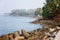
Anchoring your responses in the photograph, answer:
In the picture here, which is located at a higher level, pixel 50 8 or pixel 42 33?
pixel 50 8

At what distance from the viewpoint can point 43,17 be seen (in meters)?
3.69

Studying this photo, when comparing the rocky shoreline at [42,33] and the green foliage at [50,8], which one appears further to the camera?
the green foliage at [50,8]

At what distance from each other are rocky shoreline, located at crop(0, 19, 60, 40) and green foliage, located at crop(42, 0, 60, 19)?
14 centimetres

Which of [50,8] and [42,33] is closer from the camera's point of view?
[42,33]

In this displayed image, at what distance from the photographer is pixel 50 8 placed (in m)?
3.74

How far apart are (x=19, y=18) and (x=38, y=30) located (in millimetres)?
489

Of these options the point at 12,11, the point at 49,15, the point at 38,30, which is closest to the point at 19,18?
the point at 12,11

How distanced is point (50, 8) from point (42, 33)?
24.4 inches

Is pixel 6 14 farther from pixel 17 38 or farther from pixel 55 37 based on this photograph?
pixel 55 37

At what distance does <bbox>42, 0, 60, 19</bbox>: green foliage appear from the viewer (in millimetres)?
3702

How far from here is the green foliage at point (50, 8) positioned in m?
3.70

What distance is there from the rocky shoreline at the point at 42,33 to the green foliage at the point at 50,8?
0.45ft

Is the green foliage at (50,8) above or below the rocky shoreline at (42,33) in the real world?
above

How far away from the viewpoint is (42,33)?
356 centimetres
